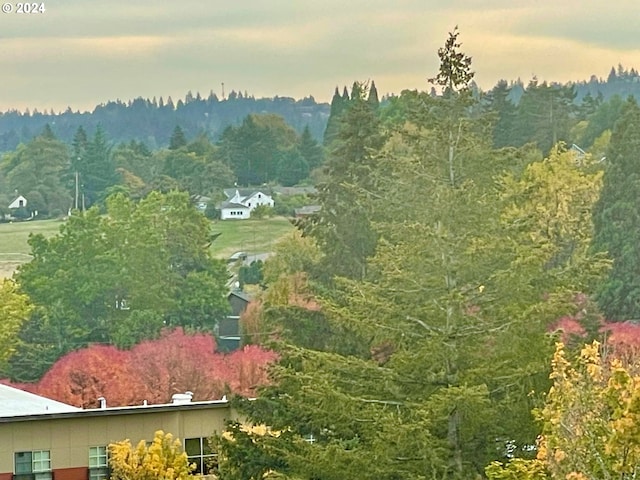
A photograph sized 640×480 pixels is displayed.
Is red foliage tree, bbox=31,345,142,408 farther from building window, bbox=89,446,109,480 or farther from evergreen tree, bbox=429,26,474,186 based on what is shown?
evergreen tree, bbox=429,26,474,186

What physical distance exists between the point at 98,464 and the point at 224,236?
62530 millimetres

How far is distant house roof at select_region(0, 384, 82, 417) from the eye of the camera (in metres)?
29.0

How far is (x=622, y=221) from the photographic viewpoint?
186ft

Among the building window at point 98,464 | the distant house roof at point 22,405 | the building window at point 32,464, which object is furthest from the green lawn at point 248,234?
the building window at point 32,464

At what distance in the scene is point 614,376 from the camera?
39.5 feet

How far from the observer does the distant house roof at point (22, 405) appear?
29.0m

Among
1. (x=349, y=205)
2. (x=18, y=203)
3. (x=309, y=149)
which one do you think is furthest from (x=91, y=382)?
(x=309, y=149)

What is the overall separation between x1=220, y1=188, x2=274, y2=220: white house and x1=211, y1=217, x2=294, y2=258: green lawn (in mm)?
1055

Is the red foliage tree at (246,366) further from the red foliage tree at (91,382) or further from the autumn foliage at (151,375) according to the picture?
the red foliage tree at (91,382)

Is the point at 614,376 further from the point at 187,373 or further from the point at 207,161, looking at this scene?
the point at 207,161

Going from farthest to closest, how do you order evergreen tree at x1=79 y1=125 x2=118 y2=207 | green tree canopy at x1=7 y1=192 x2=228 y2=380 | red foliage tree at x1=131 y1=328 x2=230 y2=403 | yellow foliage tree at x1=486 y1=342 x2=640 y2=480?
evergreen tree at x1=79 y1=125 x2=118 y2=207
green tree canopy at x1=7 y1=192 x2=228 y2=380
red foliage tree at x1=131 y1=328 x2=230 y2=403
yellow foliage tree at x1=486 y1=342 x2=640 y2=480

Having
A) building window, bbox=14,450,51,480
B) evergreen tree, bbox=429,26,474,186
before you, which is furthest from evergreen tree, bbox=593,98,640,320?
evergreen tree, bbox=429,26,474,186

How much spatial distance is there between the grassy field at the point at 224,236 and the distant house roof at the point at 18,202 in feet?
13.0

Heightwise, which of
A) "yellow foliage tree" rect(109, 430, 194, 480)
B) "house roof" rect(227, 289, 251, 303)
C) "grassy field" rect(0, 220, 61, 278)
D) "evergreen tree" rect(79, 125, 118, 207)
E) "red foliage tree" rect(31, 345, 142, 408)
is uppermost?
"evergreen tree" rect(79, 125, 118, 207)
